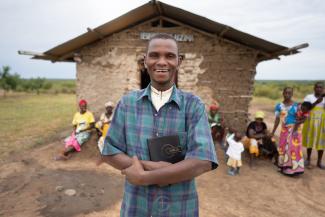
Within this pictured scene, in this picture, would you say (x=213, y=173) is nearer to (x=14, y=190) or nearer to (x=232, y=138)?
(x=232, y=138)

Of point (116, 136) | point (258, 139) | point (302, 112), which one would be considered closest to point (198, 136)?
point (116, 136)

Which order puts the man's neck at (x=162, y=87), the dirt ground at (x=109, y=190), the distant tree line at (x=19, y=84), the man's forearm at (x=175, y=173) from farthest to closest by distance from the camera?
the distant tree line at (x=19, y=84)
the dirt ground at (x=109, y=190)
the man's neck at (x=162, y=87)
the man's forearm at (x=175, y=173)

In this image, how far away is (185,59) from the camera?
260 inches

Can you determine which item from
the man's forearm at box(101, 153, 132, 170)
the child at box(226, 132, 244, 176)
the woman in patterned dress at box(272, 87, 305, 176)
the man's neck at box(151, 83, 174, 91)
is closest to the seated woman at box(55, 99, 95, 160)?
the child at box(226, 132, 244, 176)

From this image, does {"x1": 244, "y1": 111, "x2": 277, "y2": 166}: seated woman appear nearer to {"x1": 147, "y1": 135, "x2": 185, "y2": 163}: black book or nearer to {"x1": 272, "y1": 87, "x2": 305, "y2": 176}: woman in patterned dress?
{"x1": 272, "y1": 87, "x2": 305, "y2": 176}: woman in patterned dress

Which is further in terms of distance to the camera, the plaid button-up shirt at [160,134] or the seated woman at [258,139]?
the seated woman at [258,139]

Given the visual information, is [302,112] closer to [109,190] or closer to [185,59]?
[185,59]

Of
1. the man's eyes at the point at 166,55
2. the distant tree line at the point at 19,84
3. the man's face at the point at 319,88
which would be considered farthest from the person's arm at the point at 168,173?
the distant tree line at the point at 19,84

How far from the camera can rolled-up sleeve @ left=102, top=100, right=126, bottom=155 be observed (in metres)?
1.43

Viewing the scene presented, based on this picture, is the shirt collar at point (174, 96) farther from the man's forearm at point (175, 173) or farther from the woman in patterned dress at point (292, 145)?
the woman in patterned dress at point (292, 145)

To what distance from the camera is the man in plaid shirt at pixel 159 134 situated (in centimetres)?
136

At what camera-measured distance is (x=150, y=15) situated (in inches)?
251

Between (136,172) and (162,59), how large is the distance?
0.65m

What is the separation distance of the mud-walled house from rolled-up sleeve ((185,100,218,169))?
209 inches
